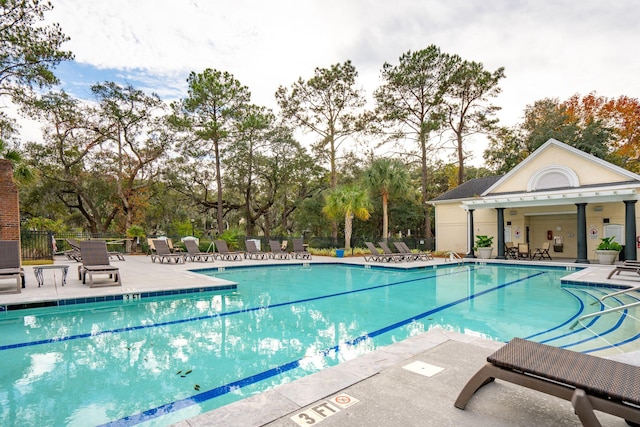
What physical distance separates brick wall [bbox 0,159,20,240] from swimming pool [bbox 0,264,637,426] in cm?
640

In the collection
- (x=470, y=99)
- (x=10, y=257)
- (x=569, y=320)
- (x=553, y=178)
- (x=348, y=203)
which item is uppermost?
(x=470, y=99)

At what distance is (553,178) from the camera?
53.9 feet

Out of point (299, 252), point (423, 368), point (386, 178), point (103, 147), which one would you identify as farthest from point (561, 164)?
point (103, 147)

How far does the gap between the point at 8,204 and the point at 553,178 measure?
2222 centimetres

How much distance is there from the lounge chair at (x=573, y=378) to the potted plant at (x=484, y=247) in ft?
54.4

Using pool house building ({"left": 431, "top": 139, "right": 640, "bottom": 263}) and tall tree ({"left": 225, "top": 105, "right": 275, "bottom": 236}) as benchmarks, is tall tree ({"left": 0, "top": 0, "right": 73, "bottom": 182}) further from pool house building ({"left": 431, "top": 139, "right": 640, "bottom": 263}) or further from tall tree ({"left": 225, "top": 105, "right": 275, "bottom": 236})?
pool house building ({"left": 431, "top": 139, "right": 640, "bottom": 263})

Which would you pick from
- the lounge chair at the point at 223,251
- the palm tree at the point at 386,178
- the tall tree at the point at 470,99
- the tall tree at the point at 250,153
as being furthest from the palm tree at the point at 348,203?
the tall tree at the point at 470,99

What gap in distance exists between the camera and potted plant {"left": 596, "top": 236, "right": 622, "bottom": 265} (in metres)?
13.6

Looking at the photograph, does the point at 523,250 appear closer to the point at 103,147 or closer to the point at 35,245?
the point at 35,245

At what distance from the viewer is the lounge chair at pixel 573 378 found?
176 centimetres

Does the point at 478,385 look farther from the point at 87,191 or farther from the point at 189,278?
the point at 87,191

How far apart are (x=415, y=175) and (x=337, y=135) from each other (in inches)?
400

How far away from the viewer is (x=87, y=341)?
4871mm

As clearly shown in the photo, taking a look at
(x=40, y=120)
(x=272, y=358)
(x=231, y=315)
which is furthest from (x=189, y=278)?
(x=40, y=120)
